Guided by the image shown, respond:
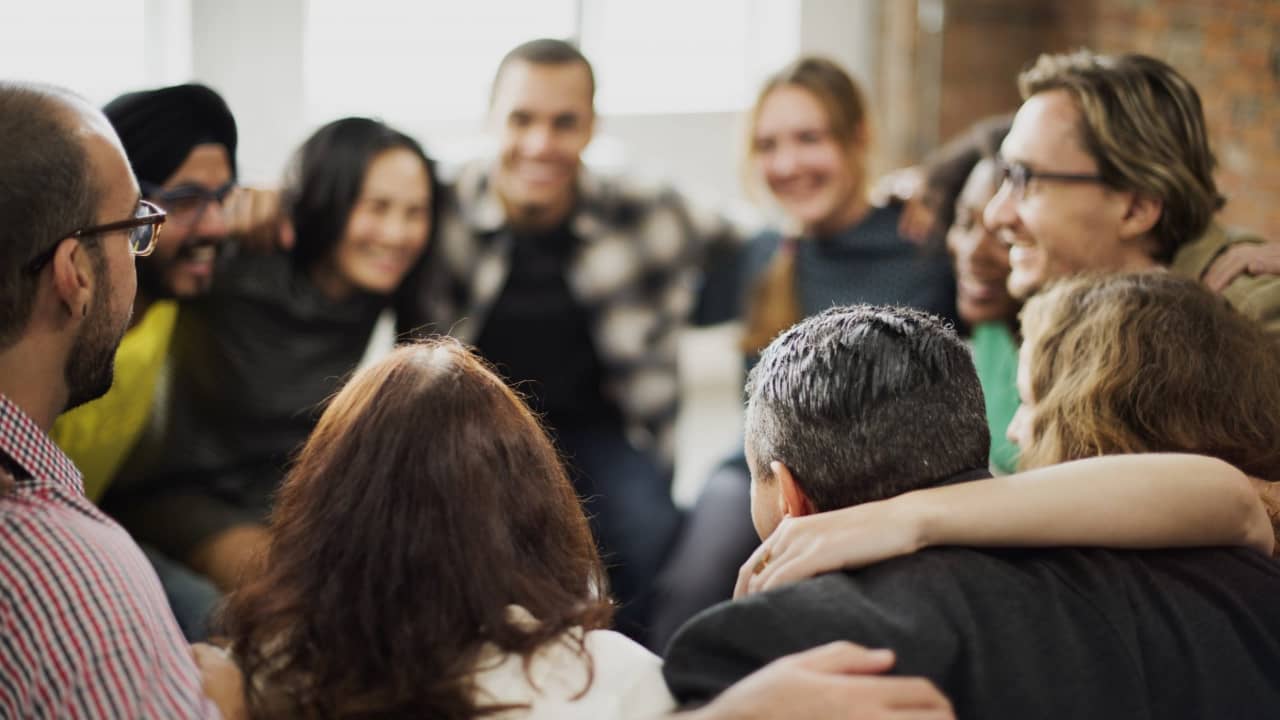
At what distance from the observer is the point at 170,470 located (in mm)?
2791

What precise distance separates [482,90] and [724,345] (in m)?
1.66

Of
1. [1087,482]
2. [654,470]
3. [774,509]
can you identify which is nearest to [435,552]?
[774,509]

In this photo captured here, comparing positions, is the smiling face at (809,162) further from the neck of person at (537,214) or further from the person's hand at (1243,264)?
the person's hand at (1243,264)

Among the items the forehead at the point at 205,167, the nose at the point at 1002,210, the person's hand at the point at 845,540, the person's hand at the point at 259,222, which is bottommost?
the person's hand at the point at 845,540

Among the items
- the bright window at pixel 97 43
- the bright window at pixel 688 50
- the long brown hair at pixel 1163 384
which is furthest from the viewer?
the bright window at pixel 688 50

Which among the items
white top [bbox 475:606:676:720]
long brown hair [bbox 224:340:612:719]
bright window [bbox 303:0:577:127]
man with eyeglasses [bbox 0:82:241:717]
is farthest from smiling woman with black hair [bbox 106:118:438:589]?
bright window [bbox 303:0:577:127]

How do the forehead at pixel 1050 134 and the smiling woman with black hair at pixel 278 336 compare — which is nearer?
the forehead at pixel 1050 134

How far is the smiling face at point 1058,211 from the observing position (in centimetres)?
245

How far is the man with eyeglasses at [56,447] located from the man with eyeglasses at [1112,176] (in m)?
1.63

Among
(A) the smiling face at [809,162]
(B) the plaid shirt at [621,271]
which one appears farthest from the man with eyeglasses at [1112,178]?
(B) the plaid shirt at [621,271]

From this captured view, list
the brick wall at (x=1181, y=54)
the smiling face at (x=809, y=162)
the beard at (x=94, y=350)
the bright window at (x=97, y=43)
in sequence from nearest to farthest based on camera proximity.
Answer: the beard at (x=94, y=350)
the smiling face at (x=809, y=162)
the bright window at (x=97, y=43)
the brick wall at (x=1181, y=54)

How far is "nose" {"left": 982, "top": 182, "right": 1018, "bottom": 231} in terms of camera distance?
99.7 inches

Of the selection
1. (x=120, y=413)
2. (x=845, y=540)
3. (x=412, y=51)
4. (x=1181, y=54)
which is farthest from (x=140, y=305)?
(x=1181, y=54)

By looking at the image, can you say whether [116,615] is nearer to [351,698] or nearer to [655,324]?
[351,698]
